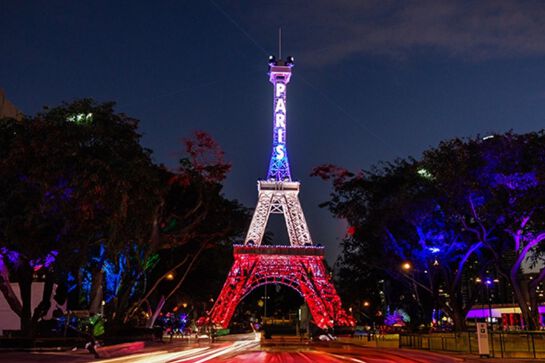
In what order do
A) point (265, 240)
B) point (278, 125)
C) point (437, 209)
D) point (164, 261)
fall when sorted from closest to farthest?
point (437, 209)
point (164, 261)
point (278, 125)
point (265, 240)

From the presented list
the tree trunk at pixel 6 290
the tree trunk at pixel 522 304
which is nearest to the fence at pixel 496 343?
the tree trunk at pixel 522 304

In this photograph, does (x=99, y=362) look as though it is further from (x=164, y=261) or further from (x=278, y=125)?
(x=278, y=125)

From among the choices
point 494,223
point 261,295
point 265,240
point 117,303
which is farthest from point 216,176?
point 261,295

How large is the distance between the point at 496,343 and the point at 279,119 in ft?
168

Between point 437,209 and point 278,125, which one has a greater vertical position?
point 278,125

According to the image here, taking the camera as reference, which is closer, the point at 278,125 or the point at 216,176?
the point at 216,176

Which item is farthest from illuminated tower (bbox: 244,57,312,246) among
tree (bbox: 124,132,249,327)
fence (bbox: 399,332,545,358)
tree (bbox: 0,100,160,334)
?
Answer: tree (bbox: 0,100,160,334)

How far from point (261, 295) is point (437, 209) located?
3619 inches

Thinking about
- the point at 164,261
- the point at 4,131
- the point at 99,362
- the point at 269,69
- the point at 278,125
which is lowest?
the point at 99,362

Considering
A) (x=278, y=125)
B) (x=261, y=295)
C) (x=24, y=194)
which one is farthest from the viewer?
(x=261, y=295)

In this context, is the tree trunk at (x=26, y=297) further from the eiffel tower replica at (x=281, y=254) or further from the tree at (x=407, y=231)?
the eiffel tower replica at (x=281, y=254)

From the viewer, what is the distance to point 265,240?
4021 inches

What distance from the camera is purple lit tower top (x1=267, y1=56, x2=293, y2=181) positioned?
234 feet

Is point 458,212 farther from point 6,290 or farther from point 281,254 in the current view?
point 281,254
